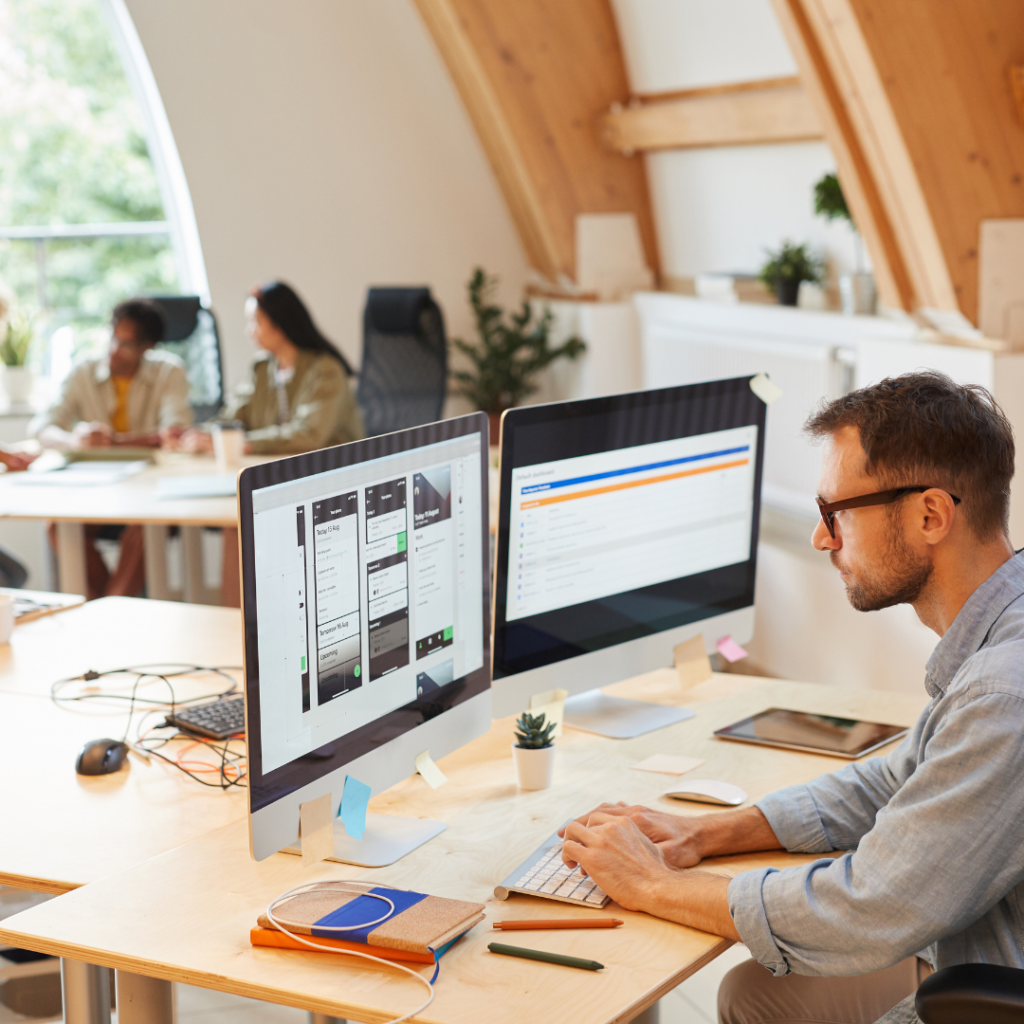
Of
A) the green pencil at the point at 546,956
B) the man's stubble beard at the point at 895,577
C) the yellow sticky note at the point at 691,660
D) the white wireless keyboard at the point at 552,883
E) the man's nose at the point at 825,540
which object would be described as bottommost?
the green pencil at the point at 546,956

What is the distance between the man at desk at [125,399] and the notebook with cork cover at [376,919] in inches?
126

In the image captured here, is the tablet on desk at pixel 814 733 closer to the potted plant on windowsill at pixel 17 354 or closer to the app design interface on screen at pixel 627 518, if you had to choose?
the app design interface on screen at pixel 627 518

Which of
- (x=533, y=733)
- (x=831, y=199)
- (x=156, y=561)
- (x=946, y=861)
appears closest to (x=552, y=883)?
(x=533, y=733)

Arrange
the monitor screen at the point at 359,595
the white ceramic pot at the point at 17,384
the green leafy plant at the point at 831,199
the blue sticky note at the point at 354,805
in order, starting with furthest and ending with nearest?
1. the white ceramic pot at the point at 17,384
2. the green leafy plant at the point at 831,199
3. the blue sticky note at the point at 354,805
4. the monitor screen at the point at 359,595

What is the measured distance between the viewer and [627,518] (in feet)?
6.26

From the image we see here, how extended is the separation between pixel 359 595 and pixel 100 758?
581 millimetres

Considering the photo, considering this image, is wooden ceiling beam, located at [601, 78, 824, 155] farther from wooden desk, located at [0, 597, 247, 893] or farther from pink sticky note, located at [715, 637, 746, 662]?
wooden desk, located at [0, 597, 247, 893]

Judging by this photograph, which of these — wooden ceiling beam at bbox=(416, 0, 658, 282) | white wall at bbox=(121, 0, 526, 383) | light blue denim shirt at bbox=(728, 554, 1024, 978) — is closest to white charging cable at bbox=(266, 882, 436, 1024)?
light blue denim shirt at bbox=(728, 554, 1024, 978)

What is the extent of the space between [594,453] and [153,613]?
118 centimetres

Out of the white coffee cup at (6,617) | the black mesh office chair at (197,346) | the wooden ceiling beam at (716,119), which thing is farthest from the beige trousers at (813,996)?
the black mesh office chair at (197,346)

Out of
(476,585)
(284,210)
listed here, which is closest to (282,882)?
(476,585)

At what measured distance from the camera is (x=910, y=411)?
135 cm

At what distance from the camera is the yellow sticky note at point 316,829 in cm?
136

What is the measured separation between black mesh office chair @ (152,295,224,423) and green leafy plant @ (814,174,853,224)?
234 cm
